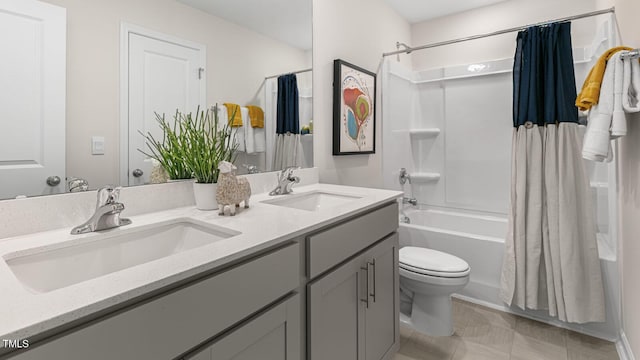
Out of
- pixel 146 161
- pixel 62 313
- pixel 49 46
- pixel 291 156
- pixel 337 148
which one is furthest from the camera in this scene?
pixel 337 148

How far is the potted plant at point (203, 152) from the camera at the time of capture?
4.09ft

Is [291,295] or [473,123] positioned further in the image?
[473,123]

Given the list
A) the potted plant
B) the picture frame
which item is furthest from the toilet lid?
the potted plant

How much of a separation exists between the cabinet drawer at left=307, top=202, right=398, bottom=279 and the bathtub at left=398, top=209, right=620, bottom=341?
108 centimetres

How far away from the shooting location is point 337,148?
2205 mm

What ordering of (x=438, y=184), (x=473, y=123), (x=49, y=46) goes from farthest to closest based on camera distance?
(x=438, y=184) → (x=473, y=123) → (x=49, y=46)

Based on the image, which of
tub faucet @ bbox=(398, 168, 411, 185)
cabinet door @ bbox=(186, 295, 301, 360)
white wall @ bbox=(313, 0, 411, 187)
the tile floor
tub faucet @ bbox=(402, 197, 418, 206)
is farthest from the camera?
tub faucet @ bbox=(402, 197, 418, 206)

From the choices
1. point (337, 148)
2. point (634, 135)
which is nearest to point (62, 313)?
point (337, 148)

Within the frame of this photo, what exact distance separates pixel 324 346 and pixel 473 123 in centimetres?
266

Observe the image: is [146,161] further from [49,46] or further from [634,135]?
[634,135]

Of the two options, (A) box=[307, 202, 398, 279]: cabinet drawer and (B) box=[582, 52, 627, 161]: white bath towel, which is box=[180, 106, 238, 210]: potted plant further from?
(B) box=[582, 52, 627, 161]: white bath towel

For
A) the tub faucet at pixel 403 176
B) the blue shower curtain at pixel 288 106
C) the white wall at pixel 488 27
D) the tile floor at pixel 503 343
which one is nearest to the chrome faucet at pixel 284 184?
the blue shower curtain at pixel 288 106

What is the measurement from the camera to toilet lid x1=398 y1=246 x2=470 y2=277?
1.90 metres

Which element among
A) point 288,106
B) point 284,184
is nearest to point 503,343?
point 284,184
